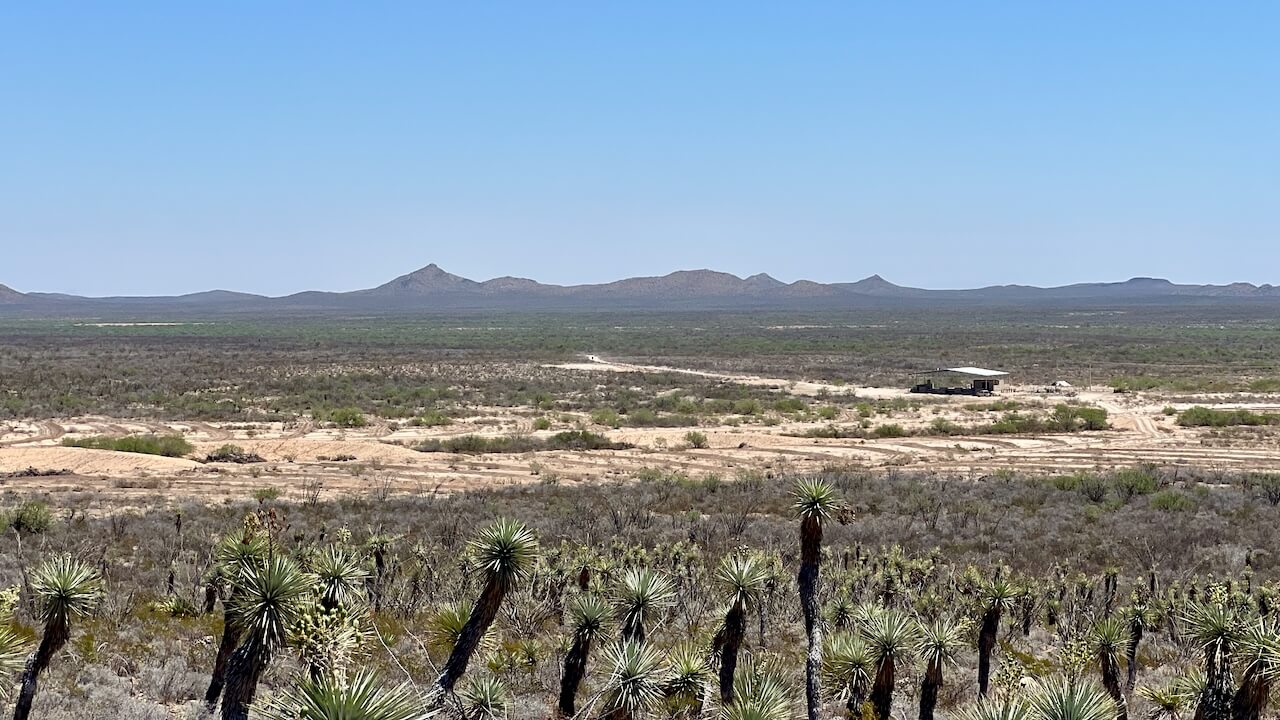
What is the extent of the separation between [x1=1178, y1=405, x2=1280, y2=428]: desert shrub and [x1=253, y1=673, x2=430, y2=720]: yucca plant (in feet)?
144

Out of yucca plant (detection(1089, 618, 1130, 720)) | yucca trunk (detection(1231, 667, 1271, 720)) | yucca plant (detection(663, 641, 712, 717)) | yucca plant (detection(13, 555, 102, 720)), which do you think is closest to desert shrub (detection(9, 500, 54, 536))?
yucca plant (detection(13, 555, 102, 720))

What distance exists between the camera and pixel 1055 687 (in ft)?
23.7

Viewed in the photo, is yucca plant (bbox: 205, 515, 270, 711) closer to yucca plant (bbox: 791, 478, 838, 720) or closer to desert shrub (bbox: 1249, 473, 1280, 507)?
yucca plant (bbox: 791, 478, 838, 720)

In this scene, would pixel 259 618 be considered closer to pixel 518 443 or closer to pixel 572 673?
pixel 572 673

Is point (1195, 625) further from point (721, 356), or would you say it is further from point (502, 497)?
point (721, 356)

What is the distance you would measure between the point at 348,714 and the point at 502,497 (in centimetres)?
1975

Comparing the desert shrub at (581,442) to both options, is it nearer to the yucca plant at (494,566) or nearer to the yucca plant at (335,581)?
the yucca plant at (335,581)

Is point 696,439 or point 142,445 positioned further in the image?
point 696,439

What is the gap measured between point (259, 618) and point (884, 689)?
562 cm

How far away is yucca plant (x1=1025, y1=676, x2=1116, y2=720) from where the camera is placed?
22.3 feet

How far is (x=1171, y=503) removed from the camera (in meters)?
23.5

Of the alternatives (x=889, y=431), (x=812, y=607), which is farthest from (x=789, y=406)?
(x=812, y=607)

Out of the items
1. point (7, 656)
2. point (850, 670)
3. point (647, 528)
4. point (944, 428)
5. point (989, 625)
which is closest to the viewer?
point (7, 656)

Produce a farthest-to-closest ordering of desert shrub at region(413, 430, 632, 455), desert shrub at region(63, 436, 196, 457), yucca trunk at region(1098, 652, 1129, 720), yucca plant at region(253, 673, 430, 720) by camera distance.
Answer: desert shrub at region(413, 430, 632, 455) < desert shrub at region(63, 436, 196, 457) < yucca trunk at region(1098, 652, 1129, 720) < yucca plant at region(253, 673, 430, 720)
